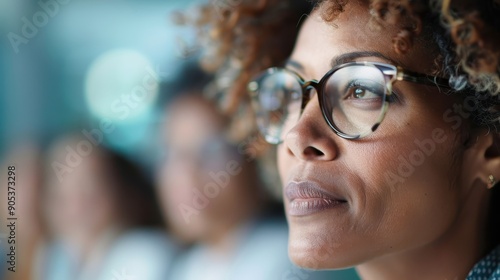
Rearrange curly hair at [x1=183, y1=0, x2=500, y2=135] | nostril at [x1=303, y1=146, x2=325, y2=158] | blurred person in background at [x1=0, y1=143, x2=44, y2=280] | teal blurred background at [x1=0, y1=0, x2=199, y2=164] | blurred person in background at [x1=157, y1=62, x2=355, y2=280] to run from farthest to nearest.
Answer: teal blurred background at [x1=0, y1=0, x2=199, y2=164], blurred person in background at [x1=0, y1=143, x2=44, y2=280], blurred person in background at [x1=157, y1=62, x2=355, y2=280], nostril at [x1=303, y1=146, x2=325, y2=158], curly hair at [x1=183, y1=0, x2=500, y2=135]

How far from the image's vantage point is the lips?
1171 mm

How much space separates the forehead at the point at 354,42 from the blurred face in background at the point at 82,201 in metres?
1.38

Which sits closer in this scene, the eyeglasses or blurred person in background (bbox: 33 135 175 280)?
the eyeglasses

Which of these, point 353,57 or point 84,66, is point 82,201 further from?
point 353,57

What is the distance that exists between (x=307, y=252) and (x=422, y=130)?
0.32 metres

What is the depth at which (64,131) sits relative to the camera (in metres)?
→ 2.75

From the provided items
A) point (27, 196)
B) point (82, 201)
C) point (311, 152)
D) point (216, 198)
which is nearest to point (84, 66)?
point (27, 196)

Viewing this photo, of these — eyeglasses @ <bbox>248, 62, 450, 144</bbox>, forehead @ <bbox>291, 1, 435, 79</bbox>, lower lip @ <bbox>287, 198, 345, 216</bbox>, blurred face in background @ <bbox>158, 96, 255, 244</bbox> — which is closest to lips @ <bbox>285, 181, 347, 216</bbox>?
lower lip @ <bbox>287, 198, 345, 216</bbox>

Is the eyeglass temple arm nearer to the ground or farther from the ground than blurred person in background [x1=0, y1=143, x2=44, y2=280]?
farther from the ground

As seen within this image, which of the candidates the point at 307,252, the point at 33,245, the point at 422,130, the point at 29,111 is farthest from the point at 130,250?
the point at 422,130

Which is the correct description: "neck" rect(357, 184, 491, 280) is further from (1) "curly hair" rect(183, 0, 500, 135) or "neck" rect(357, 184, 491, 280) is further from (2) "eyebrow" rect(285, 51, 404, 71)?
(2) "eyebrow" rect(285, 51, 404, 71)

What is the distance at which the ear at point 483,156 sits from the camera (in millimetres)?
1193

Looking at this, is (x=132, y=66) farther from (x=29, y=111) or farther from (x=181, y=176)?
(x=181, y=176)

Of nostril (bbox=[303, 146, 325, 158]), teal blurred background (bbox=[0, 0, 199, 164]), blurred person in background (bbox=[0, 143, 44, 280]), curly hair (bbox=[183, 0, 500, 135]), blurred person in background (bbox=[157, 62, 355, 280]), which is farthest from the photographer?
teal blurred background (bbox=[0, 0, 199, 164])
